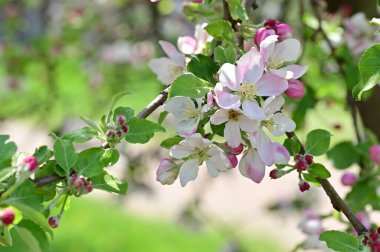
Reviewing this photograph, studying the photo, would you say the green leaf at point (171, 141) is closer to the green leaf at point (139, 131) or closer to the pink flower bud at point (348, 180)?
the green leaf at point (139, 131)

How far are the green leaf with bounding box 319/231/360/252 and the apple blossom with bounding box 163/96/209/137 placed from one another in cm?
24

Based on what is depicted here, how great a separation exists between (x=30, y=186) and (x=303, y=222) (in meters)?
0.73

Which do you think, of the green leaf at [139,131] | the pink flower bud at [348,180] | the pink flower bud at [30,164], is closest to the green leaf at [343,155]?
the pink flower bud at [348,180]

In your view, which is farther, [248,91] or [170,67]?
[170,67]

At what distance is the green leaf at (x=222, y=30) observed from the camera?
3.62 feet

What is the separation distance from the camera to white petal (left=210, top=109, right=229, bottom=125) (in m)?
0.95

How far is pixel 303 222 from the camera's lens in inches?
57.1

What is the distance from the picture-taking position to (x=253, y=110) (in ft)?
3.09

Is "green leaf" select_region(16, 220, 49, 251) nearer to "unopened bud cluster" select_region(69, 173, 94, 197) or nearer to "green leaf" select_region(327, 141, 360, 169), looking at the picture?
"unopened bud cluster" select_region(69, 173, 94, 197)

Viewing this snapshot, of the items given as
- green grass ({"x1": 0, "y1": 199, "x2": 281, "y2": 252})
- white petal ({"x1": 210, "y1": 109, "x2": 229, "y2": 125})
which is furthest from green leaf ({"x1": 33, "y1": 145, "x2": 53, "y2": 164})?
green grass ({"x1": 0, "y1": 199, "x2": 281, "y2": 252})

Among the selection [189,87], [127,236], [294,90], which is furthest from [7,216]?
[127,236]

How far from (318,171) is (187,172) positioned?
0.19 metres

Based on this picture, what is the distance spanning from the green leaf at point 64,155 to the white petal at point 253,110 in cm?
24

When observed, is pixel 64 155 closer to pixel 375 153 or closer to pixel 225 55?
A: pixel 225 55
